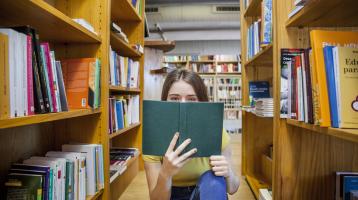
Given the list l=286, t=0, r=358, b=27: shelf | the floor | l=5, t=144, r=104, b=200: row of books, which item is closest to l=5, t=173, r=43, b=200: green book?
l=5, t=144, r=104, b=200: row of books

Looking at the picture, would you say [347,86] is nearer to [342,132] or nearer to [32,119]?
[342,132]

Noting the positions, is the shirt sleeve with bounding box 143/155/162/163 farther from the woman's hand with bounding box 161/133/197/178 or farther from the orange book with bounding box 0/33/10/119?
the orange book with bounding box 0/33/10/119

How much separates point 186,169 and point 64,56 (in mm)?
936

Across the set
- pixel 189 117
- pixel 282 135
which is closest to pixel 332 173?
pixel 282 135

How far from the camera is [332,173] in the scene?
115 cm

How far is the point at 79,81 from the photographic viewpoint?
55.2 inches

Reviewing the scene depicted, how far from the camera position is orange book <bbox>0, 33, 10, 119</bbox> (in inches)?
30.3

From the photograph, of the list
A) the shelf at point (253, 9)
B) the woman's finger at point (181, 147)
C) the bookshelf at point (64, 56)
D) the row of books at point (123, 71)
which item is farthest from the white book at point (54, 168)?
the shelf at point (253, 9)

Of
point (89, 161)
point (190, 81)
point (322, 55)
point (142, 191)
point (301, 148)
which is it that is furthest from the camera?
point (142, 191)

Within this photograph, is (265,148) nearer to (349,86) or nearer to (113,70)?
(113,70)

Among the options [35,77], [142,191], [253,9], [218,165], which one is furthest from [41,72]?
[253,9]

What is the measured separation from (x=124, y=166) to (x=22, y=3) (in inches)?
54.0

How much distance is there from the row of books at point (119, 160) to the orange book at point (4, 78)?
102cm

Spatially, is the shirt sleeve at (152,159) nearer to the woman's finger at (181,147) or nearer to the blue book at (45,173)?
the woman's finger at (181,147)
